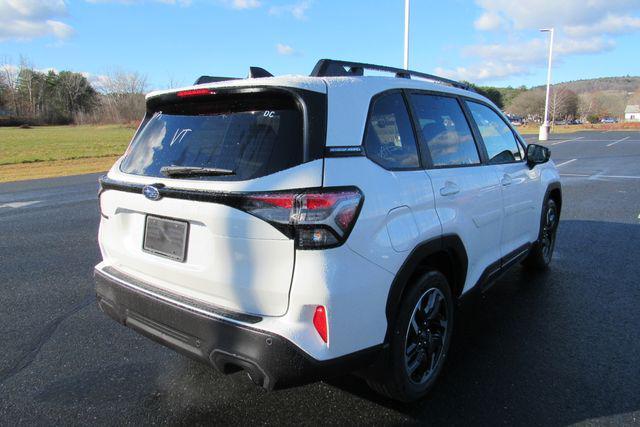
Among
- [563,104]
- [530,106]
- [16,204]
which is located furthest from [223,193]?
[530,106]

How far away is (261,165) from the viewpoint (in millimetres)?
2205

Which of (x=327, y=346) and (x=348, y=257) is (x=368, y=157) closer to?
(x=348, y=257)

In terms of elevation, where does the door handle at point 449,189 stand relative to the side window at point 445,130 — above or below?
below

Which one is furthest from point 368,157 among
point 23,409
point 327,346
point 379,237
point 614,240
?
point 614,240

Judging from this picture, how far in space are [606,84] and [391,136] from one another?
19457 cm

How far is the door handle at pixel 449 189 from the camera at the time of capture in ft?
9.21

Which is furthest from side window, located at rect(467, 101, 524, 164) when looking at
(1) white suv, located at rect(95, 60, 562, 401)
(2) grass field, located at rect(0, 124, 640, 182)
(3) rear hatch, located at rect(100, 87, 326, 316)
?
(2) grass field, located at rect(0, 124, 640, 182)

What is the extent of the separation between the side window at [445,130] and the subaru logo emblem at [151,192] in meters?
1.54

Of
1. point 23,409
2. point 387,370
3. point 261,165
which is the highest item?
point 261,165

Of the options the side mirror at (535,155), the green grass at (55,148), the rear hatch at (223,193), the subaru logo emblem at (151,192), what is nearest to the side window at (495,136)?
the side mirror at (535,155)

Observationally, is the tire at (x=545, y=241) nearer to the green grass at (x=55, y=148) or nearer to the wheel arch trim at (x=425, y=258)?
the wheel arch trim at (x=425, y=258)

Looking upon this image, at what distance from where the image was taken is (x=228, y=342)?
2205 mm

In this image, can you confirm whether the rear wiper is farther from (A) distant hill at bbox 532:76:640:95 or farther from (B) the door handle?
(A) distant hill at bbox 532:76:640:95

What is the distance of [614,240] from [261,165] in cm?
592
